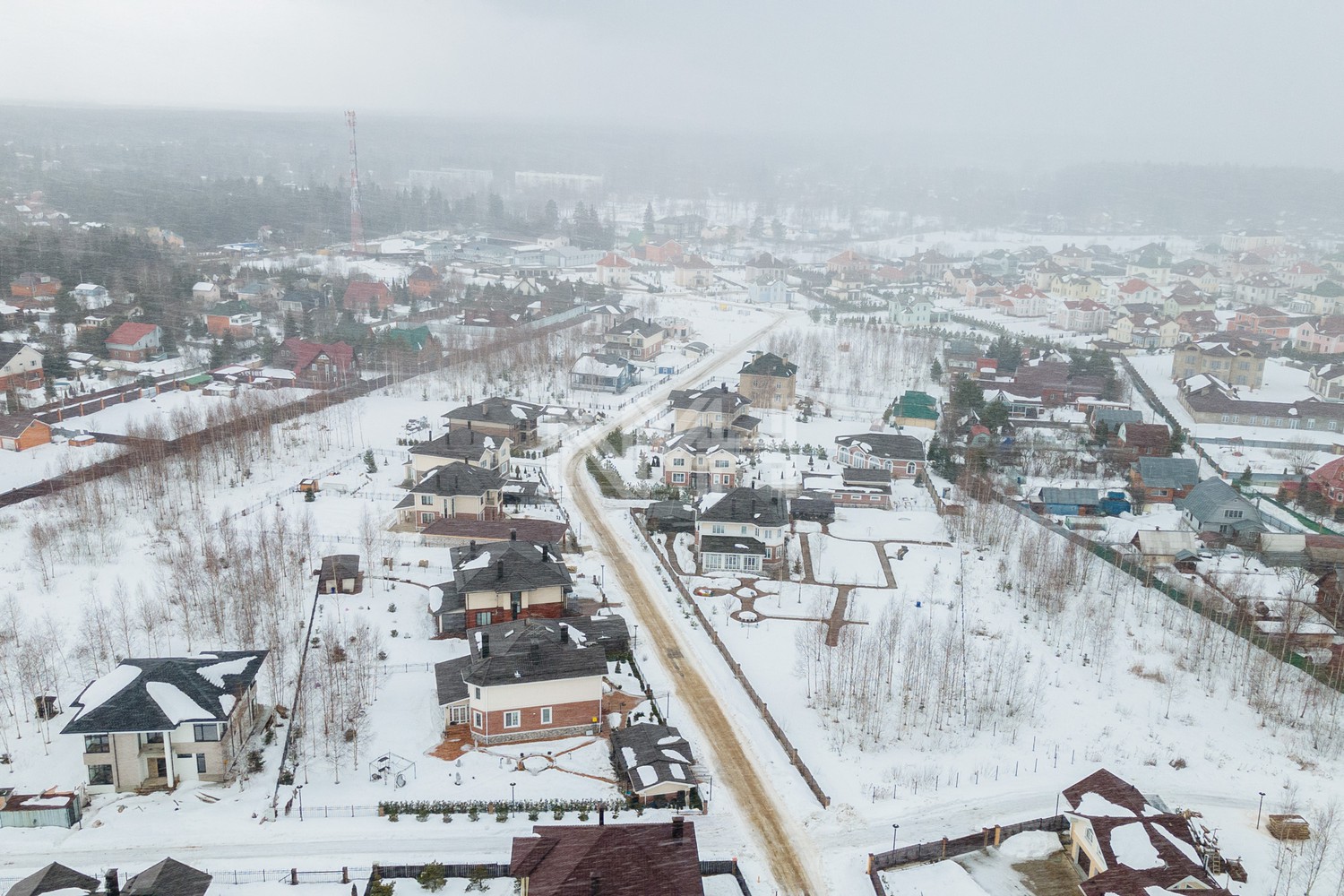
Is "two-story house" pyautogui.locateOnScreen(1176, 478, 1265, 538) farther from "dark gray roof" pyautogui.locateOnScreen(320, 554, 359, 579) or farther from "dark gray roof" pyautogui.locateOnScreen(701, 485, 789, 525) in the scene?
"dark gray roof" pyautogui.locateOnScreen(320, 554, 359, 579)

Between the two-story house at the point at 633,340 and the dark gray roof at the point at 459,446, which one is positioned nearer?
the dark gray roof at the point at 459,446

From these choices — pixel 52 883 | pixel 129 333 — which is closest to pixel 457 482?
pixel 52 883

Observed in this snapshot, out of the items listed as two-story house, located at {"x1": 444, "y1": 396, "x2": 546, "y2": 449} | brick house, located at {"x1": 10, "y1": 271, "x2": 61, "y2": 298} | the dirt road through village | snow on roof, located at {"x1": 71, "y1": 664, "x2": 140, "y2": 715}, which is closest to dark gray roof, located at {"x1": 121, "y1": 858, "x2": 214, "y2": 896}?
snow on roof, located at {"x1": 71, "y1": 664, "x2": 140, "y2": 715}

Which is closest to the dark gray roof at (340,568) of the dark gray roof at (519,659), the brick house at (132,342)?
the dark gray roof at (519,659)

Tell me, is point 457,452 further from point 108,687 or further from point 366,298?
point 366,298

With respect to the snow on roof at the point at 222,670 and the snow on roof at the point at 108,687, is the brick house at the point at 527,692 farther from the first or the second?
the snow on roof at the point at 108,687
